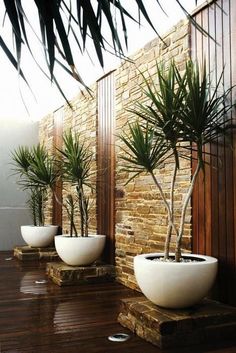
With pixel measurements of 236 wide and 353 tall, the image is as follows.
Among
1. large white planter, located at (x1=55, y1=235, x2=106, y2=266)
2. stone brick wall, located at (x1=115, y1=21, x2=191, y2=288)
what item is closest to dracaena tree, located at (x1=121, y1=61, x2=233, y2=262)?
stone brick wall, located at (x1=115, y1=21, x2=191, y2=288)

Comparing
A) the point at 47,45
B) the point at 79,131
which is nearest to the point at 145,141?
the point at 47,45

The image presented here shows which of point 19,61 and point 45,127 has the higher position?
point 45,127

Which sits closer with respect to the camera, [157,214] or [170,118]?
[170,118]

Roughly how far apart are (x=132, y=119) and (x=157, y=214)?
114cm

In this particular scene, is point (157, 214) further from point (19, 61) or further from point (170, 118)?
point (19, 61)

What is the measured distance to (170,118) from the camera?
2.83 meters

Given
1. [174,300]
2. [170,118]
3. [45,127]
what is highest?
[45,127]

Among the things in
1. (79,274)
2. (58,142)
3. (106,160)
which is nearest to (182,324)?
(79,274)

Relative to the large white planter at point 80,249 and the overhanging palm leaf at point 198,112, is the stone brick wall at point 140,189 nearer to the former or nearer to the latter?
the large white planter at point 80,249

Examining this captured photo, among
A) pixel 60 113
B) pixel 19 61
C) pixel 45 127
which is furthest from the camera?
pixel 45 127

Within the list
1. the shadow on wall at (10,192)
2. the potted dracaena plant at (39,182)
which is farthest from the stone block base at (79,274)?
the shadow on wall at (10,192)

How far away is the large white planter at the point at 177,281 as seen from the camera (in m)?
2.59

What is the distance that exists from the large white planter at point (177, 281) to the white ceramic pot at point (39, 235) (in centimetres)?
415

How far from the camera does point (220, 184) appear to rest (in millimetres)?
3127
